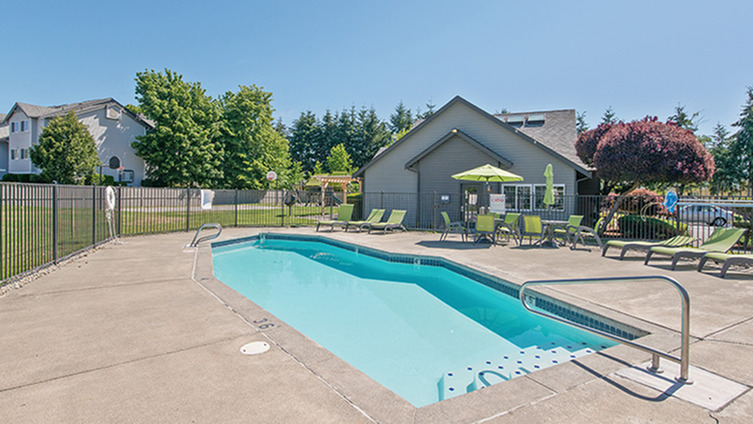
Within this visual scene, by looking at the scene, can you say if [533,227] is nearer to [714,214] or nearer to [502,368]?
[502,368]

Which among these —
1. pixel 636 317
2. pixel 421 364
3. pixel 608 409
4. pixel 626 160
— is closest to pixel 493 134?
pixel 626 160

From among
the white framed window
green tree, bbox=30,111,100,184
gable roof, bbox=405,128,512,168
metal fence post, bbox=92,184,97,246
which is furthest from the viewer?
green tree, bbox=30,111,100,184

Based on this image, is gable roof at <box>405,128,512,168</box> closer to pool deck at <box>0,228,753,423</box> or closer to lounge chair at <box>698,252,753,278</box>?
lounge chair at <box>698,252,753,278</box>

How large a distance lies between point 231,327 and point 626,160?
550 inches

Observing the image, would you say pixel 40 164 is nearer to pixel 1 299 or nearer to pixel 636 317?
pixel 1 299

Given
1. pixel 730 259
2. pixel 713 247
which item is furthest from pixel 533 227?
pixel 730 259

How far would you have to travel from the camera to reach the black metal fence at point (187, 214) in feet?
20.5

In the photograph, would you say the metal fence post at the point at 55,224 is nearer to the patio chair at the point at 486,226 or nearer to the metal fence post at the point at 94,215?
the metal fence post at the point at 94,215

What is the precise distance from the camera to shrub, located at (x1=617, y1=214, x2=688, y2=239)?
13250 mm

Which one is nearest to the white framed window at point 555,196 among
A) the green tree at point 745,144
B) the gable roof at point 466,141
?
the gable roof at point 466,141

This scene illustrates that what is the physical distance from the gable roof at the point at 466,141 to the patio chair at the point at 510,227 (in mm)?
4087

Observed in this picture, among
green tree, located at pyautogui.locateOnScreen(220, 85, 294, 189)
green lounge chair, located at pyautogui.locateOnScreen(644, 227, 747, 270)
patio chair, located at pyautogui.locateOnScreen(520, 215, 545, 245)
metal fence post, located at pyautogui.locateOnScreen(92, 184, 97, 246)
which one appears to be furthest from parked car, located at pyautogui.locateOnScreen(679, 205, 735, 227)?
green tree, located at pyautogui.locateOnScreen(220, 85, 294, 189)

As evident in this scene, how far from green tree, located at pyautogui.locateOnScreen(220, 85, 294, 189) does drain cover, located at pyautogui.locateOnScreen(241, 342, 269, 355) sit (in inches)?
1309

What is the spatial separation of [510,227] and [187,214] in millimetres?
→ 11621
